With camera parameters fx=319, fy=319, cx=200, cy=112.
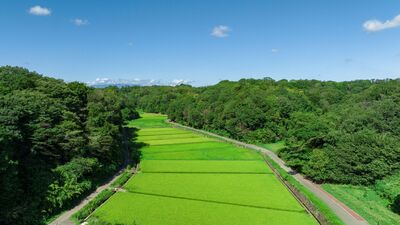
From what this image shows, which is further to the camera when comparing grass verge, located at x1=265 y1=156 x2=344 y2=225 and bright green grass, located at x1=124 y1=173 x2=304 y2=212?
bright green grass, located at x1=124 y1=173 x2=304 y2=212

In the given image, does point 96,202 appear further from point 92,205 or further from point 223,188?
point 223,188

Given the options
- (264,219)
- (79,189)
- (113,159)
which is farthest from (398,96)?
(79,189)

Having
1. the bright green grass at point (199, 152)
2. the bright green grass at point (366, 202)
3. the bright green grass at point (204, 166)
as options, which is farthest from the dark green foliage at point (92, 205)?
the bright green grass at point (366, 202)

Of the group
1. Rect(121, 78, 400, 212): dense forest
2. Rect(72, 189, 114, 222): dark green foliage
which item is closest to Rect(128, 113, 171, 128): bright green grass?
Rect(121, 78, 400, 212): dense forest

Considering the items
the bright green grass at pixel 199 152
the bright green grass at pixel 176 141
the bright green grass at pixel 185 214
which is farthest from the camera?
the bright green grass at pixel 176 141

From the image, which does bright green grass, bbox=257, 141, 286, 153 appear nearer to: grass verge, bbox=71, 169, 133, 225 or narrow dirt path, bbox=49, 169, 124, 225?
grass verge, bbox=71, 169, 133, 225

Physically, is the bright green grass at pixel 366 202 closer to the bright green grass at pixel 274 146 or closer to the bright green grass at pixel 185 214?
the bright green grass at pixel 185 214
